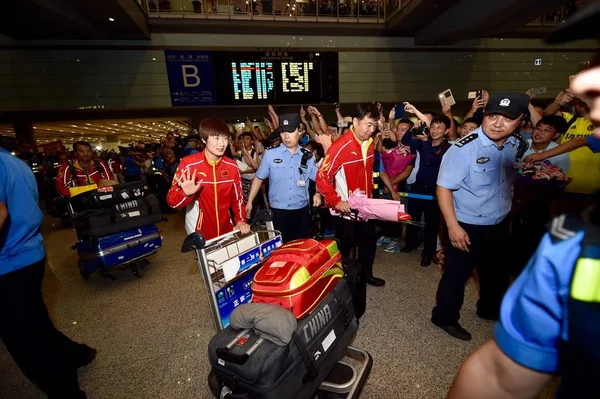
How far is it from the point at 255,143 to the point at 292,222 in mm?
3189

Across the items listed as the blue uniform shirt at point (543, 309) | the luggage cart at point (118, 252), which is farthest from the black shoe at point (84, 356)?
the blue uniform shirt at point (543, 309)

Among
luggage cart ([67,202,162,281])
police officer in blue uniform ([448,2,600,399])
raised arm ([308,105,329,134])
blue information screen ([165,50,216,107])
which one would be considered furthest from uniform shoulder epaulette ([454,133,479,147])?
blue information screen ([165,50,216,107])

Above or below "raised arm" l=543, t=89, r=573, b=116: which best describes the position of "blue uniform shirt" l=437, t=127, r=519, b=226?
below

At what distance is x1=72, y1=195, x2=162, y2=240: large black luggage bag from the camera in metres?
3.58

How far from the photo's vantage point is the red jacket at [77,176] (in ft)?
15.3

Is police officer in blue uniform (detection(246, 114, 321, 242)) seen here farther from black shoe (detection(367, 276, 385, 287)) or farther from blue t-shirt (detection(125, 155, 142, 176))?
blue t-shirt (detection(125, 155, 142, 176))

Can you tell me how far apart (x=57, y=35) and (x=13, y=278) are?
400 inches

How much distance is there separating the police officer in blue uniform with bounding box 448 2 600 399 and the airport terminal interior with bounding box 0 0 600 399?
0.16m

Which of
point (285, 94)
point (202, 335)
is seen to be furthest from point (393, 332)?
point (285, 94)

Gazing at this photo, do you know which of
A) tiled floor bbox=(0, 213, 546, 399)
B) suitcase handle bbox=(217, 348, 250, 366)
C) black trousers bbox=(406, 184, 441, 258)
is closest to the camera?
suitcase handle bbox=(217, 348, 250, 366)

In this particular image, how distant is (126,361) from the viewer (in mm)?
2396

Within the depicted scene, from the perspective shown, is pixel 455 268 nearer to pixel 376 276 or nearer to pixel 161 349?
pixel 376 276

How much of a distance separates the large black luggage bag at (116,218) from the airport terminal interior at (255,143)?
0.03 m

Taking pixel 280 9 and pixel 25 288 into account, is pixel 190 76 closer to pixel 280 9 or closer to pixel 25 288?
pixel 280 9
